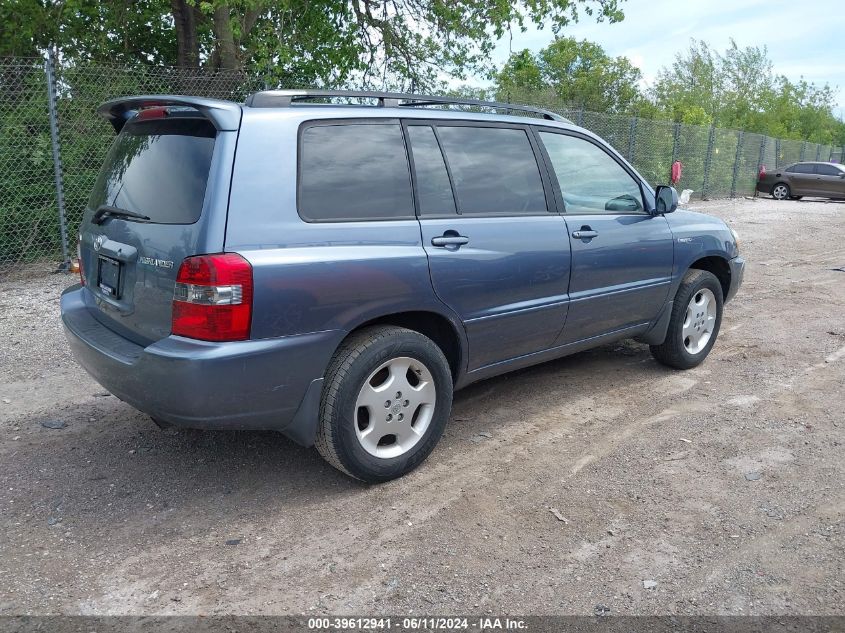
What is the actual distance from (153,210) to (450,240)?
1452mm

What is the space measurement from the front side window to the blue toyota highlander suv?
0.03m

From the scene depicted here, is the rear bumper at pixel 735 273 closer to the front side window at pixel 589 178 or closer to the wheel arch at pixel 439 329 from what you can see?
the front side window at pixel 589 178

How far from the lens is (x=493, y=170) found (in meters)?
4.18

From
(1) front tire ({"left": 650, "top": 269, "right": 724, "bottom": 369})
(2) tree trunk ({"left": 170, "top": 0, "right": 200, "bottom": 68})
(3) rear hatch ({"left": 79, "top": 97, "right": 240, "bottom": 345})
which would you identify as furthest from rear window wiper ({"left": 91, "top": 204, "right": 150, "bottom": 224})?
(2) tree trunk ({"left": 170, "top": 0, "right": 200, "bottom": 68})

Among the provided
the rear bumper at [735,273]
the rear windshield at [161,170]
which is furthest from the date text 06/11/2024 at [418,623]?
the rear bumper at [735,273]

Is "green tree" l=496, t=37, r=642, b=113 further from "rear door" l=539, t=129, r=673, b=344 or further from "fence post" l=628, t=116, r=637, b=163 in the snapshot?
"rear door" l=539, t=129, r=673, b=344

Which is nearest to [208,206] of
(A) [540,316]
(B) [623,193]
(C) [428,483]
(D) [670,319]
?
(C) [428,483]

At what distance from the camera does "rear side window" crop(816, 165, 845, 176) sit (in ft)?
82.1

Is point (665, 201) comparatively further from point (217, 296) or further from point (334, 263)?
point (217, 296)

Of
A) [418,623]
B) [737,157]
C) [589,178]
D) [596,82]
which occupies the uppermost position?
[596,82]

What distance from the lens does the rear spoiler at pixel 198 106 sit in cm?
319

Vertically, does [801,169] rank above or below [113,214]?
above

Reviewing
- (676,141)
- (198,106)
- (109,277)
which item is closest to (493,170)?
(198,106)

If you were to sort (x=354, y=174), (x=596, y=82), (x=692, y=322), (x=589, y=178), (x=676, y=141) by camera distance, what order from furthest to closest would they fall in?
1. (x=596, y=82)
2. (x=676, y=141)
3. (x=692, y=322)
4. (x=589, y=178)
5. (x=354, y=174)
